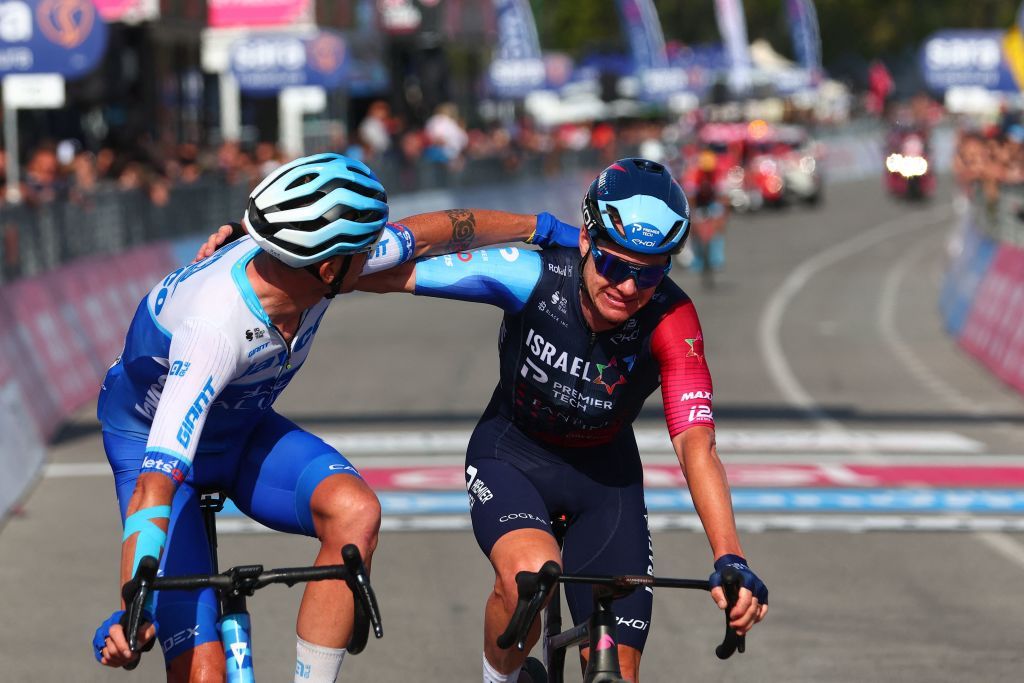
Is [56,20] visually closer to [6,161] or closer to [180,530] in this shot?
[6,161]

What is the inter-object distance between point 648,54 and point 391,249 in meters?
49.0

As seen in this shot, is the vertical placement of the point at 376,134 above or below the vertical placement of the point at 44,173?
below

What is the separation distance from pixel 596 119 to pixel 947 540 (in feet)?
220

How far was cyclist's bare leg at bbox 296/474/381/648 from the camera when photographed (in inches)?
197

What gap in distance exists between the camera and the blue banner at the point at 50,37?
58.4 feet

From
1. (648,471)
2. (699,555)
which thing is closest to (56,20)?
(648,471)

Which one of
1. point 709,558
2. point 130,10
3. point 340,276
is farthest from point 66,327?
point 130,10

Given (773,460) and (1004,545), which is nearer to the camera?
(1004,545)

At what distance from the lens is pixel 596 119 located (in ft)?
250

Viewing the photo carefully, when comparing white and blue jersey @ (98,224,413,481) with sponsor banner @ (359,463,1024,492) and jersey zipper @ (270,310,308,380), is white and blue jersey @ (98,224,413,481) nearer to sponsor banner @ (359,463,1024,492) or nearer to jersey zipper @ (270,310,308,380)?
jersey zipper @ (270,310,308,380)

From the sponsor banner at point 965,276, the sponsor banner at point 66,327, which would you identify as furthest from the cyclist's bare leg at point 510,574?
the sponsor banner at point 965,276

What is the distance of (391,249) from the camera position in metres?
5.39

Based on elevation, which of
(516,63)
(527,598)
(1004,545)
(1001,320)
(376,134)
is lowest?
(516,63)

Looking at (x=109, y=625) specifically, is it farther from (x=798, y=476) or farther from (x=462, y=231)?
(x=798, y=476)
